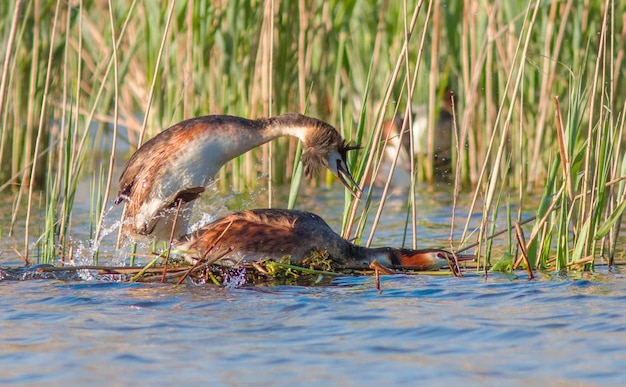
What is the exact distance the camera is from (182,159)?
523cm

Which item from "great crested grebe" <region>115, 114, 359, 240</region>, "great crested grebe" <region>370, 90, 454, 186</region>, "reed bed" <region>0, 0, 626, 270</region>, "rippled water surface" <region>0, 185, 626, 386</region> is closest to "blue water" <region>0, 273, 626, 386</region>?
"rippled water surface" <region>0, 185, 626, 386</region>

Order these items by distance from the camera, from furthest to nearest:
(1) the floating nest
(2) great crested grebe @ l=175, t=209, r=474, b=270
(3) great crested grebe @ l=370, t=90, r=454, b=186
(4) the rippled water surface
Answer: (3) great crested grebe @ l=370, t=90, r=454, b=186 → (2) great crested grebe @ l=175, t=209, r=474, b=270 → (1) the floating nest → (4) the rippled water surface

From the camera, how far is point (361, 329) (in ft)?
13.6

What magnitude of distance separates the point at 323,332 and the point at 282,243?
3.59 feet

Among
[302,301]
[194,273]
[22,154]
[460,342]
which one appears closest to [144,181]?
[194,273]

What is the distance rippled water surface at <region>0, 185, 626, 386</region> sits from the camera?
3.58 metres

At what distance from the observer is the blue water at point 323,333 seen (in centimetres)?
358

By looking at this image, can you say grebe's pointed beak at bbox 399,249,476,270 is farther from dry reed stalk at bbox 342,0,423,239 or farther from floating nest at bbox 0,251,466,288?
dry reed stalk at bbox 342,0,423,239

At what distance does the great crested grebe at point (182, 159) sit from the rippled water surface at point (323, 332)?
18.3 inches

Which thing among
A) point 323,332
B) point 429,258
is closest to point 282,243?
point 429,258

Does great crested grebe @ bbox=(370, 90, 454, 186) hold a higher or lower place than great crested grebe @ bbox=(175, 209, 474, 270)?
higher

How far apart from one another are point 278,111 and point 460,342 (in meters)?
4.66

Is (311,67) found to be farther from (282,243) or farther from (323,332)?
(323,332)

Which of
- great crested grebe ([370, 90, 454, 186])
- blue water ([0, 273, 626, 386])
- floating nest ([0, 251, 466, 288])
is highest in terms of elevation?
great crested grebe ([370, 90, 454, 186])
